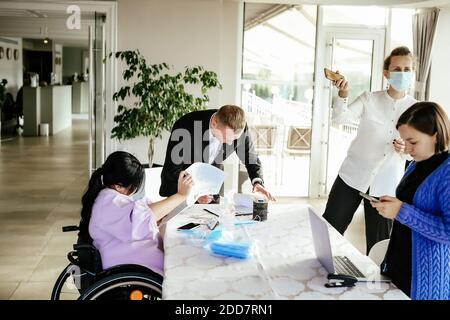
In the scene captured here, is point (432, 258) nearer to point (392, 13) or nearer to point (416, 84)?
point (416, 84)

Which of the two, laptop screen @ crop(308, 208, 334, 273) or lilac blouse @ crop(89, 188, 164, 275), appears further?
lilac blouse @ crop(89, 188, 164, 275)

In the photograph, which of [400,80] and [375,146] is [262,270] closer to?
[375,146]

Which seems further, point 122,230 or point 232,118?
point 232,118

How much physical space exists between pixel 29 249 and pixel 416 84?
4.90 m

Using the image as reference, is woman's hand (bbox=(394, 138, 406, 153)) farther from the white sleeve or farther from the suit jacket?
the suit jacket

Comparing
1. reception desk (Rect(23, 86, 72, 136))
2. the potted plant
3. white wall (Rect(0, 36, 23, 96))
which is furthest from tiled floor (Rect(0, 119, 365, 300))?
white wall (Rect(0, 36, 23, 96))

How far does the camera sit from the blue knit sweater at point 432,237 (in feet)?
7.14

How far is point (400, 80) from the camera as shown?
11.3ft

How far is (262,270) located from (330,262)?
0.87 ft

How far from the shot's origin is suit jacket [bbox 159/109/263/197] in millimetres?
3496

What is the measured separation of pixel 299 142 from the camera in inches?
288

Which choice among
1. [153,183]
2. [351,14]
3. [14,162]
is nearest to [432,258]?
[153,183]

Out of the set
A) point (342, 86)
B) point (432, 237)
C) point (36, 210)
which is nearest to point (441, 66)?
point (342, 86)

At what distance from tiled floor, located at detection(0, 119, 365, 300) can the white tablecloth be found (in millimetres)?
1795
